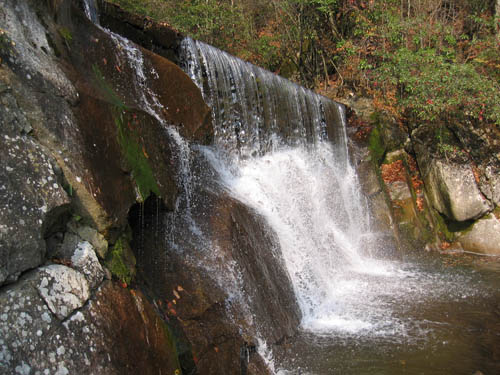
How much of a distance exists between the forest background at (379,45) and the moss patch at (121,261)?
837 centimetres

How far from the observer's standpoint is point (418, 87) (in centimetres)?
945

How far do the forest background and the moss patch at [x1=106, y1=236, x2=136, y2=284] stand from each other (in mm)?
8365

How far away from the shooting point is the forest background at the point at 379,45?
945 centimetres

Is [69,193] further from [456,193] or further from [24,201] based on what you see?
[456,193]

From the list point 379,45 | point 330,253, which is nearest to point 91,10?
point 330,253

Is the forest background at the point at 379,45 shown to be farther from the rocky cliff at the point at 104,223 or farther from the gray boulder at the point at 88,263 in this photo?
the gray boulder at the point at 88,263

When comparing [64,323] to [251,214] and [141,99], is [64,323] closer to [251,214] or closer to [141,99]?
[141,99]

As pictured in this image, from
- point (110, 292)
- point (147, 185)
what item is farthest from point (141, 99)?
point (110, 292)

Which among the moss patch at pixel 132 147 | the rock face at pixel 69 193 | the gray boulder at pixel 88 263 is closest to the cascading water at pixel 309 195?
the moss patch at pixel 132 147

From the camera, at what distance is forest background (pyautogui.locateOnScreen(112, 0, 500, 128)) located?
945cm

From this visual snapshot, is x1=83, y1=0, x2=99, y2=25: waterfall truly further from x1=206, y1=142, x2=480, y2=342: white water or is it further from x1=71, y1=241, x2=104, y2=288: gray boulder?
x1=71, y1=241, x2=104, y2=288: gray boulder

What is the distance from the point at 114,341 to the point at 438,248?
8.56 meters

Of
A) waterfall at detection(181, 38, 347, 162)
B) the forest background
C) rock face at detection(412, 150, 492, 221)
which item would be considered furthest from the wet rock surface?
rock face at detection(412, 150, 492, 221)

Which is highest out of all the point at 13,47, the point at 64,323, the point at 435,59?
the point at 435,59
